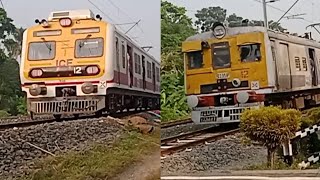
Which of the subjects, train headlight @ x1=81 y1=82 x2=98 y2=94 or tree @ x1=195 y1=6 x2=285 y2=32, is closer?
train headlight @ x1=81 y1=82 x2=98 y2=94

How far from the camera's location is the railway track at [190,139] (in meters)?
3.50

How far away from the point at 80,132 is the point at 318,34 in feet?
5.23

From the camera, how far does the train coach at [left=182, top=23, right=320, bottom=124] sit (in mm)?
3469

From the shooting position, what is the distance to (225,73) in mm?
3492

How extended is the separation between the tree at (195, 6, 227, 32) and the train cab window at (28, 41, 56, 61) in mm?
893

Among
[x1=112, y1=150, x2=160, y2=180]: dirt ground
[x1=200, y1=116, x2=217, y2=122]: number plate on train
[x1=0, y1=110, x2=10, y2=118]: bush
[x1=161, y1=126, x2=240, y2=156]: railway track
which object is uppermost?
[x1=0, y1=110, x2=10, y2=118]: bush

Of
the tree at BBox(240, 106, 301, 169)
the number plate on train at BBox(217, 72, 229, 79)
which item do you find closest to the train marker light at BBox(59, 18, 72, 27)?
the number plate on train at BBox(217, 72, 229, 79)

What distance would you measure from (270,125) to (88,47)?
3.93ft

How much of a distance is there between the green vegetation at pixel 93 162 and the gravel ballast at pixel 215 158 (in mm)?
232

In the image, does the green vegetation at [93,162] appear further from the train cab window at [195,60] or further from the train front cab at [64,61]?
the train cab window at [195,60]

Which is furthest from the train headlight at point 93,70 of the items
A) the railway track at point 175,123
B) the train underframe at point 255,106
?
the train underframe at point 255,106

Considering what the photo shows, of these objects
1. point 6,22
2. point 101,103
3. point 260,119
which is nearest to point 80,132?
point 101,103

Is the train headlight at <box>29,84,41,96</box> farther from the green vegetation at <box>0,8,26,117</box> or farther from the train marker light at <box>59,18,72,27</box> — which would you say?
the train marker light at <box>59,18,72,27</box>

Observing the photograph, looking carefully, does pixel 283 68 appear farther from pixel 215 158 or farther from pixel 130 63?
pixel 130 63
